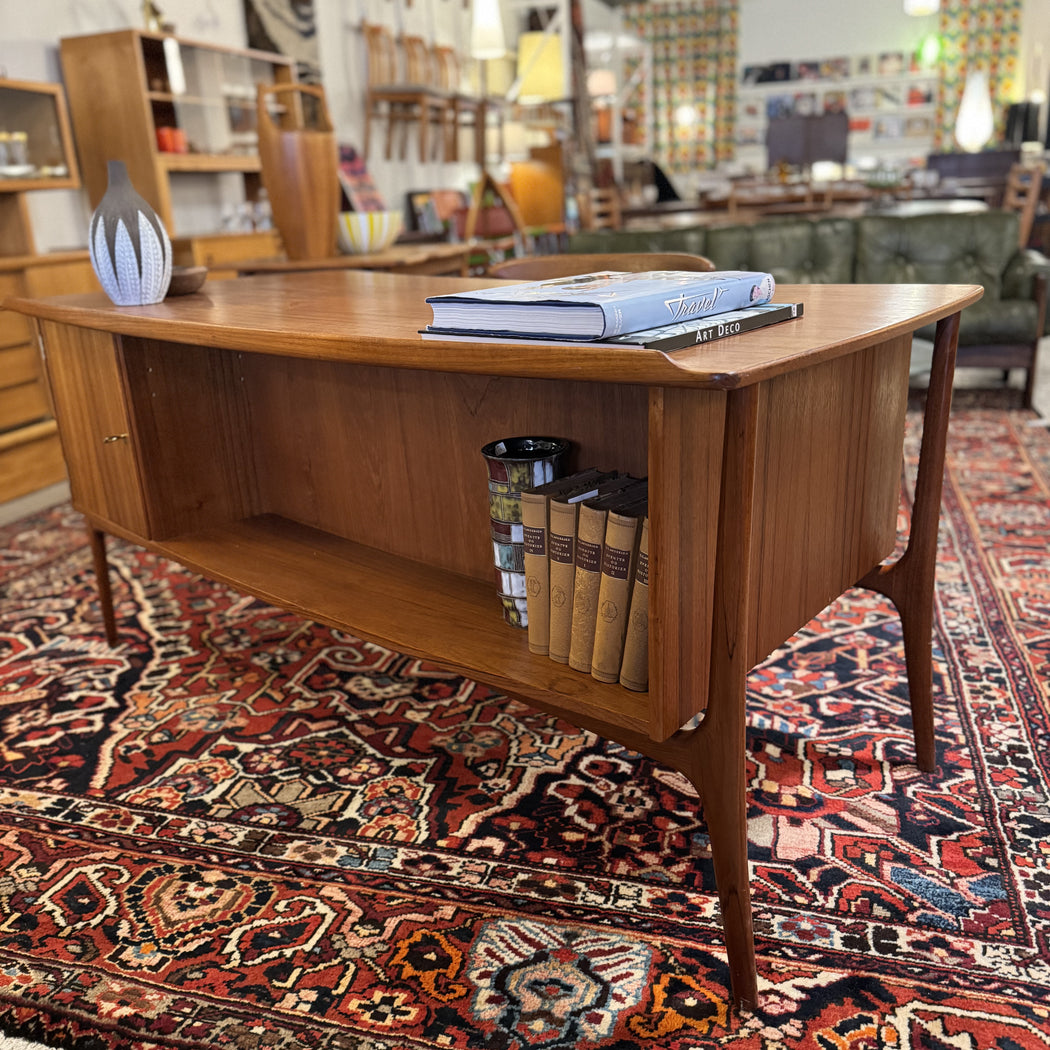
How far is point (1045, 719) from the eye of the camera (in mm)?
1690

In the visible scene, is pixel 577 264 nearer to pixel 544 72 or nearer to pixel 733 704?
pixel 733 704

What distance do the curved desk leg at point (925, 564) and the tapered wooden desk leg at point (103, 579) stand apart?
159cm

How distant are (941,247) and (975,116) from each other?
7.69m

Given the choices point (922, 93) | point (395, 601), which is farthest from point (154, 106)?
point (922, 93)

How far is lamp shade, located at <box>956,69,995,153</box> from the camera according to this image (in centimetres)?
1016

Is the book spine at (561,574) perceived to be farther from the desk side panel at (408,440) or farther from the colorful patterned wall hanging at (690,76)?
the colorful patterned wall hanging at (690,76)

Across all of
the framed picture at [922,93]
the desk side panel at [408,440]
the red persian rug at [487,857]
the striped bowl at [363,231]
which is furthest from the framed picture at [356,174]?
the framed picture at [922,93]

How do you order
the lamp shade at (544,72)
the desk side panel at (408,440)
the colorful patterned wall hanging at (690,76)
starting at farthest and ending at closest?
the colorful patterned wall hanging at (690,76) → the lamp shade at (544,72) → the desk side panel at (408,440)

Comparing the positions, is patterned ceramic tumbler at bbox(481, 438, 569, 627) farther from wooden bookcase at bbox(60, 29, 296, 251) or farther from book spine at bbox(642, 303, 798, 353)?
wooden bookcase at bbox(60, 29, 296, 251)

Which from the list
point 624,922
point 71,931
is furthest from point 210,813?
point 624,922

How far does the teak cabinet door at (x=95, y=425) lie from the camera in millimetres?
1747

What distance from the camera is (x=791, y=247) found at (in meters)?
4.22

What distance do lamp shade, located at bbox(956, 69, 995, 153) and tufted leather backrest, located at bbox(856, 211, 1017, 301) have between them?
7.43m

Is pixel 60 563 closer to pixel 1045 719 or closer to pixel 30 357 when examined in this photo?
pixel 30 357
